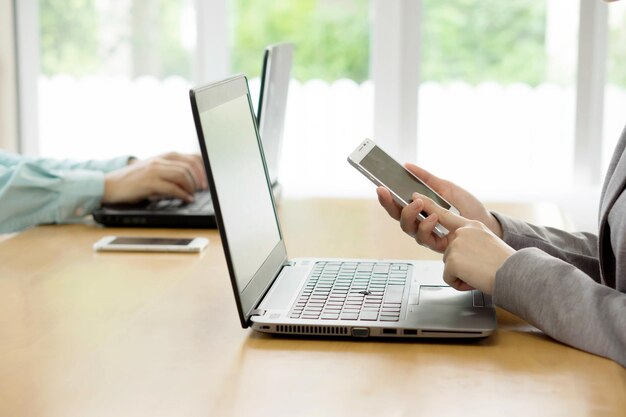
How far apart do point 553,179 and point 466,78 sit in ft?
1.45

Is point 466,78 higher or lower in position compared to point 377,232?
higher

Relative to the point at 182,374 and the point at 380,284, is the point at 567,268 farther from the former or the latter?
the point at 182,374

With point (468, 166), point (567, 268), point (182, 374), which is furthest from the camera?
point (468, 166)

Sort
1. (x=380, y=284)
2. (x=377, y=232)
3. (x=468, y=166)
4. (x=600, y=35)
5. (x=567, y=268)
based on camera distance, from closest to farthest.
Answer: (x=567, y=268) < (x=380, y=284) < (x=377, y=232) < (x=600, y=35) < (x=468, y=166)

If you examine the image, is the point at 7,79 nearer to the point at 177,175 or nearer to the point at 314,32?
the point at 314,32

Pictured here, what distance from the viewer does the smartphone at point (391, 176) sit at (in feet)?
4.00

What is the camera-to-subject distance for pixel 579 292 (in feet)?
3.40

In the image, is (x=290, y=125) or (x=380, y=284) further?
(x=290, y=125)

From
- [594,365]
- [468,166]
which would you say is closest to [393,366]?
[594,365]

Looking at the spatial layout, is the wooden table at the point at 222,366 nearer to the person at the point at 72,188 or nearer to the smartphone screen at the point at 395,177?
the smartphone screen at the point at 395,177

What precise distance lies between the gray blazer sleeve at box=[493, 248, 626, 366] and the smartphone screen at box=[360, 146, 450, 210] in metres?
0.21

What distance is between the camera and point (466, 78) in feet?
10.2

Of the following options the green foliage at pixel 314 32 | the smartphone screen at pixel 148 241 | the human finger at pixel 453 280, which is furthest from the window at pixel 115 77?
the human finger at pixel 453 280

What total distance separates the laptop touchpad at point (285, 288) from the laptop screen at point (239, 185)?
0.01 m
